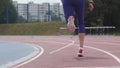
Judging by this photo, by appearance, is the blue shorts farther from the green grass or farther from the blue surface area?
the green grass

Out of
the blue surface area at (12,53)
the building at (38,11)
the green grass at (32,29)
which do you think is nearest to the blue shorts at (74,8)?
the blue surface area at (12,53)

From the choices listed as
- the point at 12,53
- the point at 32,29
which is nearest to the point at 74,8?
the point at 12,53

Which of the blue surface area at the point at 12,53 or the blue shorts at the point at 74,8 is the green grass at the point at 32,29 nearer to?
the blue surface area at the point at 12,53

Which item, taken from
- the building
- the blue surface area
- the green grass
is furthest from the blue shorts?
the building

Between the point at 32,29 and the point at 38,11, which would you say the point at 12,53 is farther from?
the point at 38,11

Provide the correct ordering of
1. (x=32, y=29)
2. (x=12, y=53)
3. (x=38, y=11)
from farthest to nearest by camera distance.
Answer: (x=38, y=11)
(x=32, y=29)
(x=12, y=53)

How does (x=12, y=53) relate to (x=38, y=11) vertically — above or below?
below

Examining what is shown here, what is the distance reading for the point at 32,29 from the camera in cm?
5003

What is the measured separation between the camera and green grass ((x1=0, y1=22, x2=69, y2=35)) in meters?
48.3

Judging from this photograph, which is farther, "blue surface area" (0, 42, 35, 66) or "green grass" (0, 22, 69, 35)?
"green grass" (0, 22, 69, 35)

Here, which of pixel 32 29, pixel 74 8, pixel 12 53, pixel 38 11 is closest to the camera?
pixel 74 8

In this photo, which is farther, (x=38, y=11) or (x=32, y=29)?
(x=38, y=11)

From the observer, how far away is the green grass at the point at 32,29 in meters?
48.3

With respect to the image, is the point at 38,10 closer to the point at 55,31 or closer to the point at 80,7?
the point at 55,31
